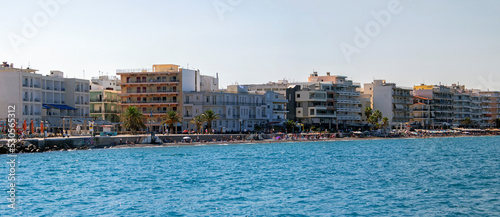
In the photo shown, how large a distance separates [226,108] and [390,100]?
57574mm

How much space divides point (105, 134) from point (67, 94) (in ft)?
56.3

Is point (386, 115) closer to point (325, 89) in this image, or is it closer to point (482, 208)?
point (325, 89)

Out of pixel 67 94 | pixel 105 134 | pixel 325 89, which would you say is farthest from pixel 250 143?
pixel 325 89

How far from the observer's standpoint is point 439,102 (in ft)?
590

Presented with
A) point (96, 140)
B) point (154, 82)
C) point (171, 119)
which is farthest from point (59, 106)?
point (96, 140)

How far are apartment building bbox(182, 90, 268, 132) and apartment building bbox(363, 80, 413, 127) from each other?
4685cm

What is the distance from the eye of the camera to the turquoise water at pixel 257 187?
33500 mm

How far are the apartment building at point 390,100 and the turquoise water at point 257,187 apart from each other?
93.8 meters

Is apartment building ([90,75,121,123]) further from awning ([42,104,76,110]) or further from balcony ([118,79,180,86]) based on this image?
awning ([42,104,76,110])

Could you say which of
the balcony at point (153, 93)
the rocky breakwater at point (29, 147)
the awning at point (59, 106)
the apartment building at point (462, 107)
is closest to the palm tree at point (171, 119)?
the balcony at point (153, 93)

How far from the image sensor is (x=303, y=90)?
142000mm

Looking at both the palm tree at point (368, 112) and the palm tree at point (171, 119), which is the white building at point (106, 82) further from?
the palm tree at point (368, 112)

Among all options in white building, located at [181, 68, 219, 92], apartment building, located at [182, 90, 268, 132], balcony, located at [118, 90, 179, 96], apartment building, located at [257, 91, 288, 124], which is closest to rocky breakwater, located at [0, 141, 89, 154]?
balcony, located at [118, 90, 179, 96]

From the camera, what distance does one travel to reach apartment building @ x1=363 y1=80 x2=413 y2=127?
159475 mm
